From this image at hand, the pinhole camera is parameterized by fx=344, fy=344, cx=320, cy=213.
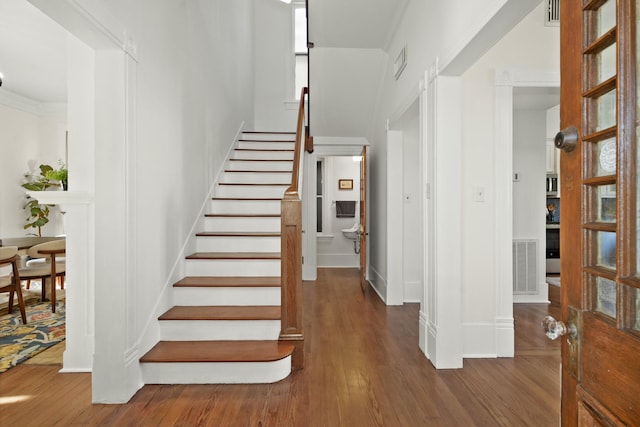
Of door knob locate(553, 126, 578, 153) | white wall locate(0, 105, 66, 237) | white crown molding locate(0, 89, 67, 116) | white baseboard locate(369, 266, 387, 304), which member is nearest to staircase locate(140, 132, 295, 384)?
white baseboard locate(369, 266, 387, 304)

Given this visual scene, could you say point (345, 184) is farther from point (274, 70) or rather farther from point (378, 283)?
point (378, 283)

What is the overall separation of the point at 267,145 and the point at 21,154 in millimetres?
4144

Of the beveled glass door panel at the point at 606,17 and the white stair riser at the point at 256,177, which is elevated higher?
the white stair riser at the point at 256,177

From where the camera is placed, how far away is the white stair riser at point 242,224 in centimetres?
365

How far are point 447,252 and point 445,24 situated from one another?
1533mm

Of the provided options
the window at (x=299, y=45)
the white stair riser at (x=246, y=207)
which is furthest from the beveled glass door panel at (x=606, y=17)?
the window at (x=299, y=45)

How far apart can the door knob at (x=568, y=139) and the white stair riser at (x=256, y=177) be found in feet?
12.0

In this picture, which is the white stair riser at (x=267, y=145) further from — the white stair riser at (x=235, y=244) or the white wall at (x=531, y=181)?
the white wall at (x=531, y=181)

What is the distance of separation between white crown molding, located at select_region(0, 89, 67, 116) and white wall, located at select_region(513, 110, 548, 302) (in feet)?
23.8

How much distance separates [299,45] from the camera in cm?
675

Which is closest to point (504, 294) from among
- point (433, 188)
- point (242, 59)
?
point (433, 188)

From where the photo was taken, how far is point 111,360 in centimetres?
204

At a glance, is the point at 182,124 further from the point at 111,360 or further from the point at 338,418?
the point at 338,418

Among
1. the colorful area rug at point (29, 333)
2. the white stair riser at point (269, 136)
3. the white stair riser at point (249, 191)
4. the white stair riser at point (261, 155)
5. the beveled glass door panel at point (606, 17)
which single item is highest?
the white stair riser at point (269, 136)
